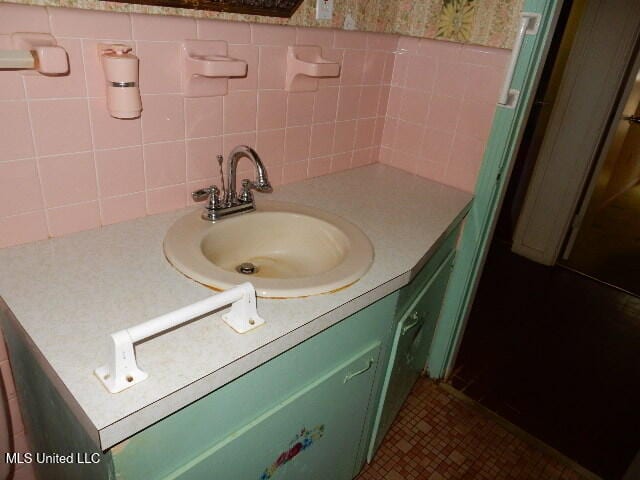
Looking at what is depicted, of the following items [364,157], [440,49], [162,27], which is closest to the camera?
[162,27]

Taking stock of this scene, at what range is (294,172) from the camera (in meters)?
1.50

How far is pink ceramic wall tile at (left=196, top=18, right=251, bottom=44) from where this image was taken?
1073 mm

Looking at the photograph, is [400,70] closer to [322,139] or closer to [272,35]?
[322,139]


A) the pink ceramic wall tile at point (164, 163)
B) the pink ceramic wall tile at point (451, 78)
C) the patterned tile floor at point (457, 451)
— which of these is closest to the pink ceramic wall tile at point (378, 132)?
the pink ceramic wall tile at point (451, 78)

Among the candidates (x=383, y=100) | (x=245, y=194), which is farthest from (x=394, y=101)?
(x=245, y=194)

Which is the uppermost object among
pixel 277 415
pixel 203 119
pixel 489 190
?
pixel 203 119

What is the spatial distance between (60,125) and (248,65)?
0.50m

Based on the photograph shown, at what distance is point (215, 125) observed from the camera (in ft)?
3.95

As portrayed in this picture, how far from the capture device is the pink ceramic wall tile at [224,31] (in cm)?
107

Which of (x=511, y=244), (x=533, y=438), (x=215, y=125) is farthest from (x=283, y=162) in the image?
(x=511, y=244)

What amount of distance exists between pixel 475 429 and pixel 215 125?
146 cm

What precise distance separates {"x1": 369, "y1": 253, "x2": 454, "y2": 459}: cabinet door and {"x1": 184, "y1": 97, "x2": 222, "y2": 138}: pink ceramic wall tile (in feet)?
2.37

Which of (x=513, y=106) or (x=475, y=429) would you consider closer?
(x=513, y=106)

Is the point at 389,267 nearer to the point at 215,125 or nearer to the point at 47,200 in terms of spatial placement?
the point at 215,125
